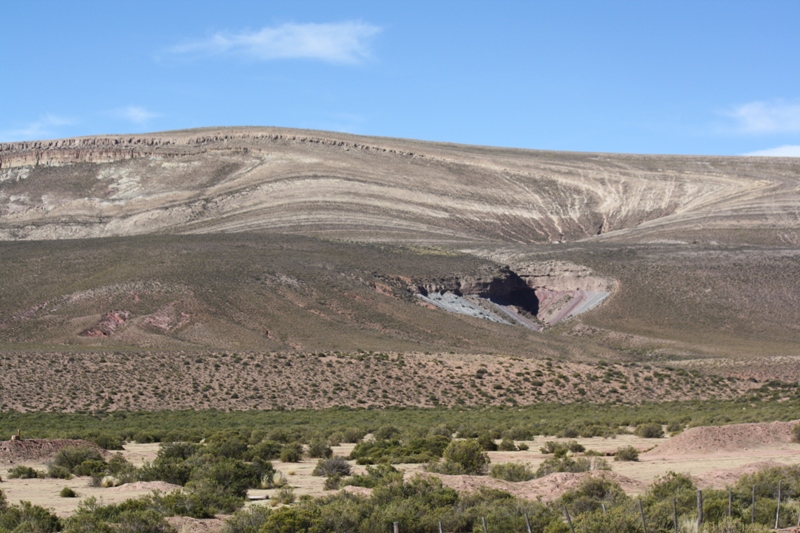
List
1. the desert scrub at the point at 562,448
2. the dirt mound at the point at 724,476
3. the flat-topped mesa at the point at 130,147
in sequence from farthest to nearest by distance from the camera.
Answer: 1. the flat-topped mesa at the point at 130,147
2. the desert scrub at the point at 562,448
3. the dirt mound at the point at 724,476

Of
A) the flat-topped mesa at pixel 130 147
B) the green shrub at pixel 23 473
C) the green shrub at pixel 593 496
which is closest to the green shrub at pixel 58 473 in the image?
the green shrub at pixel 23 473

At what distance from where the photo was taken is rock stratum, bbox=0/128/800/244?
10612 cm

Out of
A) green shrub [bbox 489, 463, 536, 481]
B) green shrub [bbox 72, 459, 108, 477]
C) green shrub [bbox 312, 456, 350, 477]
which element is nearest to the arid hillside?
green shrub [bbox 72, 459, 108, 477]

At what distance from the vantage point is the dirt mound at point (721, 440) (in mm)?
26266

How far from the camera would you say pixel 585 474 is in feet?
62.7

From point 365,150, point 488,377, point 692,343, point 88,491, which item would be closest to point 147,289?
point 488,377

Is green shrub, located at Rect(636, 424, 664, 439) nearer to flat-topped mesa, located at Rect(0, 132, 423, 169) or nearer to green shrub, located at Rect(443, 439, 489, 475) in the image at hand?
green shrub, located at Rect(443, 439, 489, 475)

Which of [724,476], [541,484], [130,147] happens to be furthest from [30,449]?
[130,147]

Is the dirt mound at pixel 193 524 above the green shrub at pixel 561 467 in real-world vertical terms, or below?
above

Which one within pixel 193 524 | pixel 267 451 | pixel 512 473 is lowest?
pixel 267 451

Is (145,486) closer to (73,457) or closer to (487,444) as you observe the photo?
(73,457)

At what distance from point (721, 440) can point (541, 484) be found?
372 inches

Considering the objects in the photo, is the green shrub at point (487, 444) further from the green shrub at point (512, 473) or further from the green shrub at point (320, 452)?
the green shrub at point (512, 473)

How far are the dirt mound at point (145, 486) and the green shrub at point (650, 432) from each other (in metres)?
17.3
